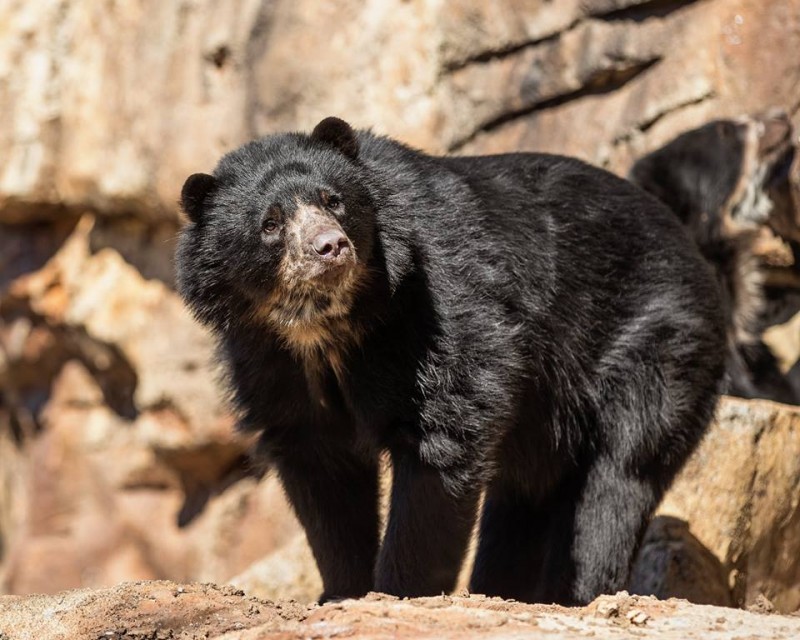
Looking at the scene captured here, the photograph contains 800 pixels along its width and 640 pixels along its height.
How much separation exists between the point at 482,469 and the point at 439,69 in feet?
15.9

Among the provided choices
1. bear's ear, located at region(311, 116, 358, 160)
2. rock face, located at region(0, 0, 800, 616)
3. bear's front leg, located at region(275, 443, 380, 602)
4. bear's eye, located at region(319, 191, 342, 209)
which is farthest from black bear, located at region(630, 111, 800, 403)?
bear's eye, located at region(319, 191, 342, 209)

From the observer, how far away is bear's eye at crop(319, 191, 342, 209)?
170 inches

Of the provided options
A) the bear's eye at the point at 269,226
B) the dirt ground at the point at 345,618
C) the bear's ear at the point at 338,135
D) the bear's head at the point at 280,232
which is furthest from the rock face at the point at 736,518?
the bear's eye at the point at 269,226

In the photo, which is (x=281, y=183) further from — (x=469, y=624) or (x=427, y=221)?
(x=469, y=624)

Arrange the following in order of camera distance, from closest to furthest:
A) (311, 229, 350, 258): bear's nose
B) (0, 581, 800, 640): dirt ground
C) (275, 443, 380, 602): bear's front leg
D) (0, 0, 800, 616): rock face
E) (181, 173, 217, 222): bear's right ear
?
(0, 581, 800, 640): dirt ground, (311, 229, 350, 258): bear's nose, (181, 173, 217, 222): bear's right ear, (275, 443, 380, 602): bear's front leg, (0, 0, 800, 616): rock face

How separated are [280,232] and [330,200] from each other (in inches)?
8.3

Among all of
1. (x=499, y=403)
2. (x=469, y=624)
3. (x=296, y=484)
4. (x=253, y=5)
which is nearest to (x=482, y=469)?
(x=499, y=403)

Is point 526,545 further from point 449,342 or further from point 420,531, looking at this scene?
point 449,342

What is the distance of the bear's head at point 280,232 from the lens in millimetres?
4293

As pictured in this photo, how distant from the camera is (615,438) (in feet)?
16.8

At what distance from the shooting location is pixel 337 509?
4.83 metres

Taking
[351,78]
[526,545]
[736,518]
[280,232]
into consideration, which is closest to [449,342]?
[280,232]

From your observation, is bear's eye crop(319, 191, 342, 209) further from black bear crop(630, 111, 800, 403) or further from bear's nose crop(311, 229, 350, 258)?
black bear crop(630, 111, 800, 403)

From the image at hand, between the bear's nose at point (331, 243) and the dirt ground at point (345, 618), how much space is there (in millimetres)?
1146
